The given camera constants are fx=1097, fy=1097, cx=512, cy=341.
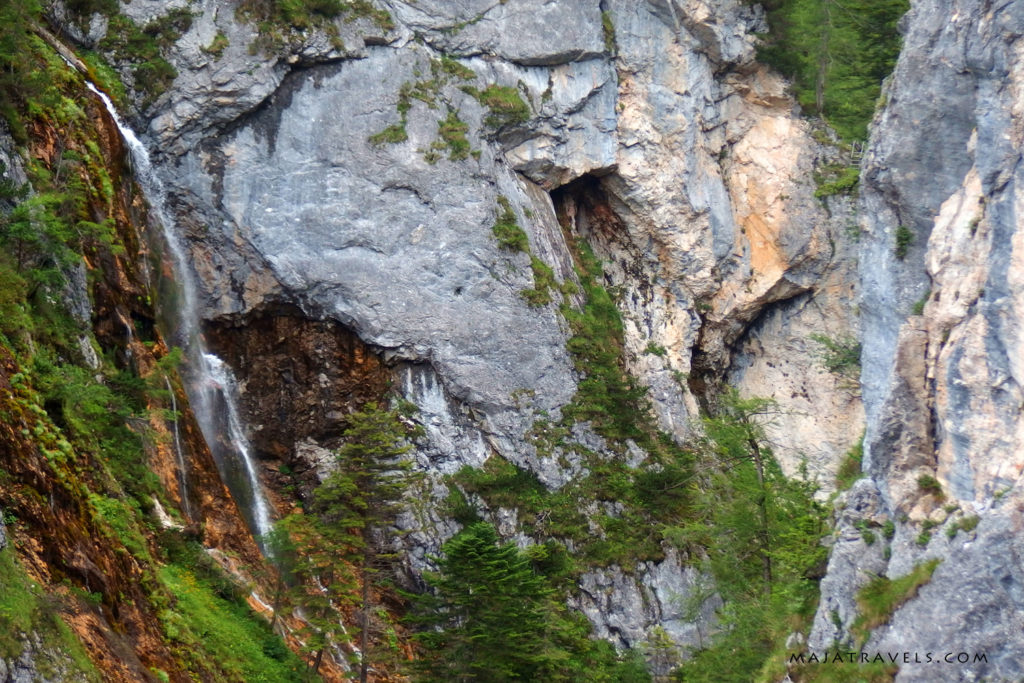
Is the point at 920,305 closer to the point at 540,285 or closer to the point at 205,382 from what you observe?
the point at 540,285

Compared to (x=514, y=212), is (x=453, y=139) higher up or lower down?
higher up

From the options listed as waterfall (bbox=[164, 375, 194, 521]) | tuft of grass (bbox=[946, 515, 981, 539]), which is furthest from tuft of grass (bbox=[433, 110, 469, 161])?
tuft of grass (bbox=[946, 515, 981, 539])

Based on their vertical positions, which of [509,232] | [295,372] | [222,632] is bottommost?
[222,632]

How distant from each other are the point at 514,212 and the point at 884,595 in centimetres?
1518

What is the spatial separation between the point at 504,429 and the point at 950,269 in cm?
1212

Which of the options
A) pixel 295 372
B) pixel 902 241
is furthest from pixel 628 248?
pixel 902 241

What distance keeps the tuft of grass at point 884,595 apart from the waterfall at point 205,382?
1200 cm

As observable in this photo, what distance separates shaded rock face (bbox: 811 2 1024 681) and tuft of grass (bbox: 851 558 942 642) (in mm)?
134

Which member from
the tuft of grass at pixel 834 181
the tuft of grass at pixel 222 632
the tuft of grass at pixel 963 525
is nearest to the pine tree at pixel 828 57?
the tuft of grass at pixel 834 181

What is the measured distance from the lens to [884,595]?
13203 millimetres

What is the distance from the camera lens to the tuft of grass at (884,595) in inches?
498

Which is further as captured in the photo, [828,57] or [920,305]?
[828,57]

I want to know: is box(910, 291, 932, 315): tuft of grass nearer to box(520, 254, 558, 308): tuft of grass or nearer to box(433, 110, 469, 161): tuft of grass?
box(520, 254, 558, 308): tuft of grass

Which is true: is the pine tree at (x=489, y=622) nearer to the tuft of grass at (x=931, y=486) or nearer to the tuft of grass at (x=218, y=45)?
the tuft of grass at (x=931, y=486)
